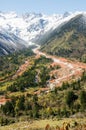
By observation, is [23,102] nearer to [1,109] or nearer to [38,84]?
[1,109]

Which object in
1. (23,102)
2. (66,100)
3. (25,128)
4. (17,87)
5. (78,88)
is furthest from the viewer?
(17,87)

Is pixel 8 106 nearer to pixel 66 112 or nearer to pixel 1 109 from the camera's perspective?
pixel 1 109

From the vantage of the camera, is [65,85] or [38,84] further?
[38,84]

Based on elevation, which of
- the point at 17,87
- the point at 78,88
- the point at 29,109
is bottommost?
the point at 29,109

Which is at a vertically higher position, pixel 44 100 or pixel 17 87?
pixel 17 87

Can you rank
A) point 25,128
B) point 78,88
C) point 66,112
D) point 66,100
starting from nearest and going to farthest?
point 25,128 → point 66,112 → point 66,100 → point 78,88

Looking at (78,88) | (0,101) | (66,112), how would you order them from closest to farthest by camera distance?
(66,112), (78,88), (0,101)

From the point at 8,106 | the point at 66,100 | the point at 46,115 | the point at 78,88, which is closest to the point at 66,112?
the point at 46,115

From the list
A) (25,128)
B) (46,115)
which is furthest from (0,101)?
(25,128)

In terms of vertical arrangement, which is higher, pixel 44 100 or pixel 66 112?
pixel 44 100
